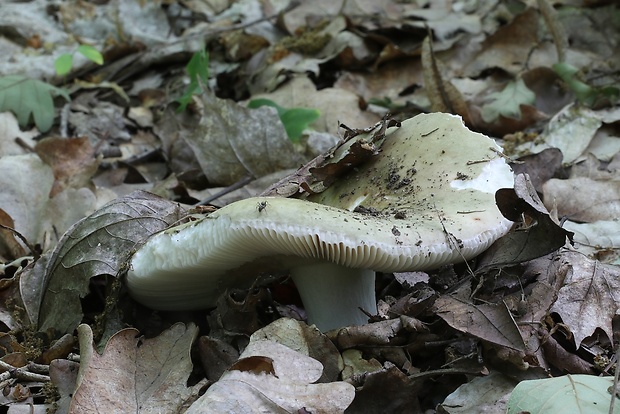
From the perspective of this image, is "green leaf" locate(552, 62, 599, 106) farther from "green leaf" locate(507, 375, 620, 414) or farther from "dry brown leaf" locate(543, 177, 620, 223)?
"green leaf" locate(507, 375, 620, 414)

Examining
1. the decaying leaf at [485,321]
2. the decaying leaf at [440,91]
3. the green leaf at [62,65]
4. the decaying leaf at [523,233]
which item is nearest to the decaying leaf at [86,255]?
the decaying leaf at [485,321]

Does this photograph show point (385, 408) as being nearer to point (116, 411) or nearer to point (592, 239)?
point (116, 411)

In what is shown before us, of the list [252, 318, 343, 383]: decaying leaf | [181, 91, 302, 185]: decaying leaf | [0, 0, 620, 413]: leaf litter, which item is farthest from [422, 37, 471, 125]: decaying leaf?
[252, 318, 343, 383]: decaying leaf

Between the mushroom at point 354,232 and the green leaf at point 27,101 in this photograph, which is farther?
the green leaf at point 27,101

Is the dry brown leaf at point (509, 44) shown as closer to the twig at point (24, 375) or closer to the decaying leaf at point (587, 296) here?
the decaying leaf at point (587, 296)

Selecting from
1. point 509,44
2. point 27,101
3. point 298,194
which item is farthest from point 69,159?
point 509,44

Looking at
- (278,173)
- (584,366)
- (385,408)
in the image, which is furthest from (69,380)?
(278,173)
